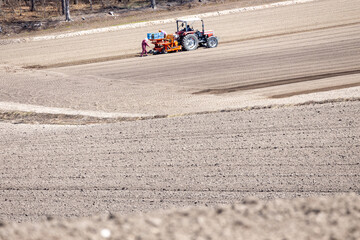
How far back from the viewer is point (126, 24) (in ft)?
112

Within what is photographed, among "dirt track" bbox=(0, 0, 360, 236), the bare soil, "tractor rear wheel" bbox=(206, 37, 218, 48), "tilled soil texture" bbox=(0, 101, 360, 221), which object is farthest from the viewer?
the bare soil

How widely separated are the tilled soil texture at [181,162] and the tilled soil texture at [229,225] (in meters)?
2.07

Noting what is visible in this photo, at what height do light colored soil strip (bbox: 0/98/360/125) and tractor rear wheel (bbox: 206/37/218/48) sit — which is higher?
tractor rear wheel (bbox: 206/37/218/48)

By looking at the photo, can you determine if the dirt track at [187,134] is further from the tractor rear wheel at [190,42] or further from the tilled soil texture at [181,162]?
the tractor rear wheel at [190,42]

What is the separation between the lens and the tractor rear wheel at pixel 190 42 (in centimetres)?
2345

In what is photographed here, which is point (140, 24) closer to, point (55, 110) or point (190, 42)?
point (190, 42)

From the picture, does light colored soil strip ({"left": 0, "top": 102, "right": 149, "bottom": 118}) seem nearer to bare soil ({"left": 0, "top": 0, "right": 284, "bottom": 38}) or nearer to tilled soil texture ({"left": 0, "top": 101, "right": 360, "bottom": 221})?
tilled soil texture ({"left": 0, "top": 101, "right": 360, "bottom": 221})

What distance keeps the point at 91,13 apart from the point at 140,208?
39515mm

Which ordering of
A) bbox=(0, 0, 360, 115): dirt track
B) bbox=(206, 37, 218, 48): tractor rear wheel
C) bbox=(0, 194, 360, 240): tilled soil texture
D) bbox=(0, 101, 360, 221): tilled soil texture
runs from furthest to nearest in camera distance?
bbox=(206, 37, 218, 48): tractor rear wheel < bbox=(0, 0, 360, 115): dirt track < bbox=(0, 101, 360, 221): tilled soil texture < bbox=(0, 194, 360, 240): tilled soil texture

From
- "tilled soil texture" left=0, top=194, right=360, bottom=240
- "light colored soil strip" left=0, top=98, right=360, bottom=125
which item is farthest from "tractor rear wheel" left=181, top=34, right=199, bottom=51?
"tilled soil texture" left=0, top=194, right=360, bottom=240

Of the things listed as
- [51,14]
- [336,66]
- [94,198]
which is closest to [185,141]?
[94,198]

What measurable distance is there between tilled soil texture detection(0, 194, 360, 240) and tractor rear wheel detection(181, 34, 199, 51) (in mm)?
18401

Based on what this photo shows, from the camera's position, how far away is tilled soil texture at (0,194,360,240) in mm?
4781

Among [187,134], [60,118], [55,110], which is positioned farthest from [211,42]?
[187,134]
